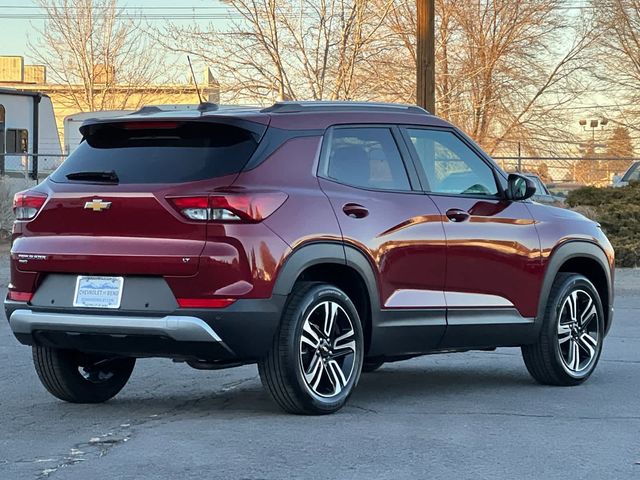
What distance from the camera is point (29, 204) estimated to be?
23.7 ft

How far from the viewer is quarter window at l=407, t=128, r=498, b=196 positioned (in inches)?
316

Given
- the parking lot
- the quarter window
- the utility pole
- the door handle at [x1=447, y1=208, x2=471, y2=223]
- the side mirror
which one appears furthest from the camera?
the utility pole

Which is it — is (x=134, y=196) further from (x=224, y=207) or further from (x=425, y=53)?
(x=425, y=53)

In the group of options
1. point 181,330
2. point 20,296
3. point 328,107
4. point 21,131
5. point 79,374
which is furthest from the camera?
point 21,131

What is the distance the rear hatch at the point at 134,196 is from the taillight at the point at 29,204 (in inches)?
1.6

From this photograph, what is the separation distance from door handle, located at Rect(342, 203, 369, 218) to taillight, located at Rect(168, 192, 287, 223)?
0.66m

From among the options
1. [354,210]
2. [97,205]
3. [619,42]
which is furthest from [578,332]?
[619,42]

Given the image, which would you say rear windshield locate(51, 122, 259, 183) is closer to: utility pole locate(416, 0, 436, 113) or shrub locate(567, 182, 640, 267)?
utility pole locate(416, 0, 436, 113)

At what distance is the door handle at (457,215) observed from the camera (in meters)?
7.86

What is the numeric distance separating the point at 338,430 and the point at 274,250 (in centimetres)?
104

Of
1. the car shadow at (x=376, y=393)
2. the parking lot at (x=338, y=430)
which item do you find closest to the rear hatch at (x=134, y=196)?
the parking lot at (x=338, y=430)

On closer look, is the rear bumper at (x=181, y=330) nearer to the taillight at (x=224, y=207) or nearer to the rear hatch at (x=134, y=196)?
the rear hatch at (x=134, y=196)

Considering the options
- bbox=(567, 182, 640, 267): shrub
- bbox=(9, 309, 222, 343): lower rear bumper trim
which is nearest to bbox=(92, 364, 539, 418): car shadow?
bbox=(9, 309, 222, 343): lower rear bumper trim

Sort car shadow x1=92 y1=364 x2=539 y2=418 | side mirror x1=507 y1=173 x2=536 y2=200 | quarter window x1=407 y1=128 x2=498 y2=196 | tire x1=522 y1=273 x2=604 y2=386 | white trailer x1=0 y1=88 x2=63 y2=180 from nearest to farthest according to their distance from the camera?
car shadow x1=92 y1=364 x2=539 y2=418, quarter window x1=407 y1=128 x2=498 y2=196, side mirror x1=507 y1=173 x2=536 y2=200, tire x1=522 y1=273 x2=604 y2=386, white trailer x1=0 y1=88 x2=63 y2=180
